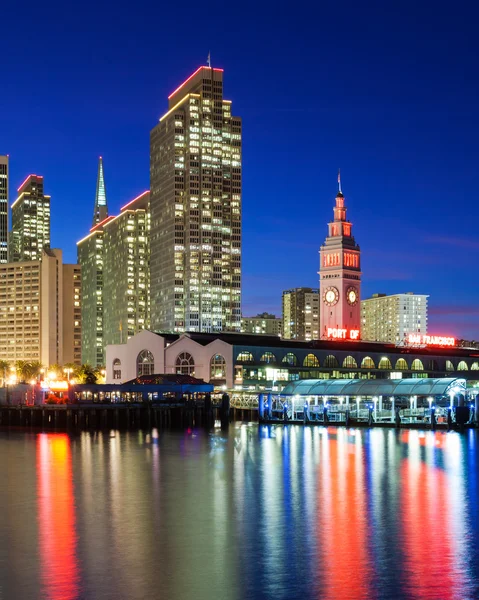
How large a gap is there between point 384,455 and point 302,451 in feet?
29.6

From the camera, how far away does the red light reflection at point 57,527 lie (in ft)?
117

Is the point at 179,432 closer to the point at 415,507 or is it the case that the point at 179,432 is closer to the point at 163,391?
the point at 163,391

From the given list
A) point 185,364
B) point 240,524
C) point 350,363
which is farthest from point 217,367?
point 240,524

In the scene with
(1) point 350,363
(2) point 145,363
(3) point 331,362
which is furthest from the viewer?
(1) point 350,363

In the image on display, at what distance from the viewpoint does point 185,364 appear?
185 metres

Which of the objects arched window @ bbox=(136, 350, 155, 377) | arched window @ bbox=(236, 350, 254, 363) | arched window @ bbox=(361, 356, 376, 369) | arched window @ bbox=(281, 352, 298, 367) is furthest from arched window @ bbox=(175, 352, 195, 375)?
arched window @ bbox=(361, 356, 376, 369)

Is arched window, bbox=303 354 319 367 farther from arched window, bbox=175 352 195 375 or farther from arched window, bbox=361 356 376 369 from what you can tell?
arched window, bbox=175 352 195 375

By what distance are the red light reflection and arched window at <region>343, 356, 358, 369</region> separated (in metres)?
113

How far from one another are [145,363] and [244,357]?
81.1 feet

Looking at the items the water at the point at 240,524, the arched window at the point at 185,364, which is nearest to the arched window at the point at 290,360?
the arched window at the point at 185,364

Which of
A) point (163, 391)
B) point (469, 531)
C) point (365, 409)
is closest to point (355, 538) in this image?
point (469, 531)

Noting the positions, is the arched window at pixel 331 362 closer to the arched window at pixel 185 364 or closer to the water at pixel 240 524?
the arched window at pixel 185 364

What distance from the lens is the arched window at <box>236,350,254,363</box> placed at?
587ft

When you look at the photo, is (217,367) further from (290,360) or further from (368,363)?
(368,363)
